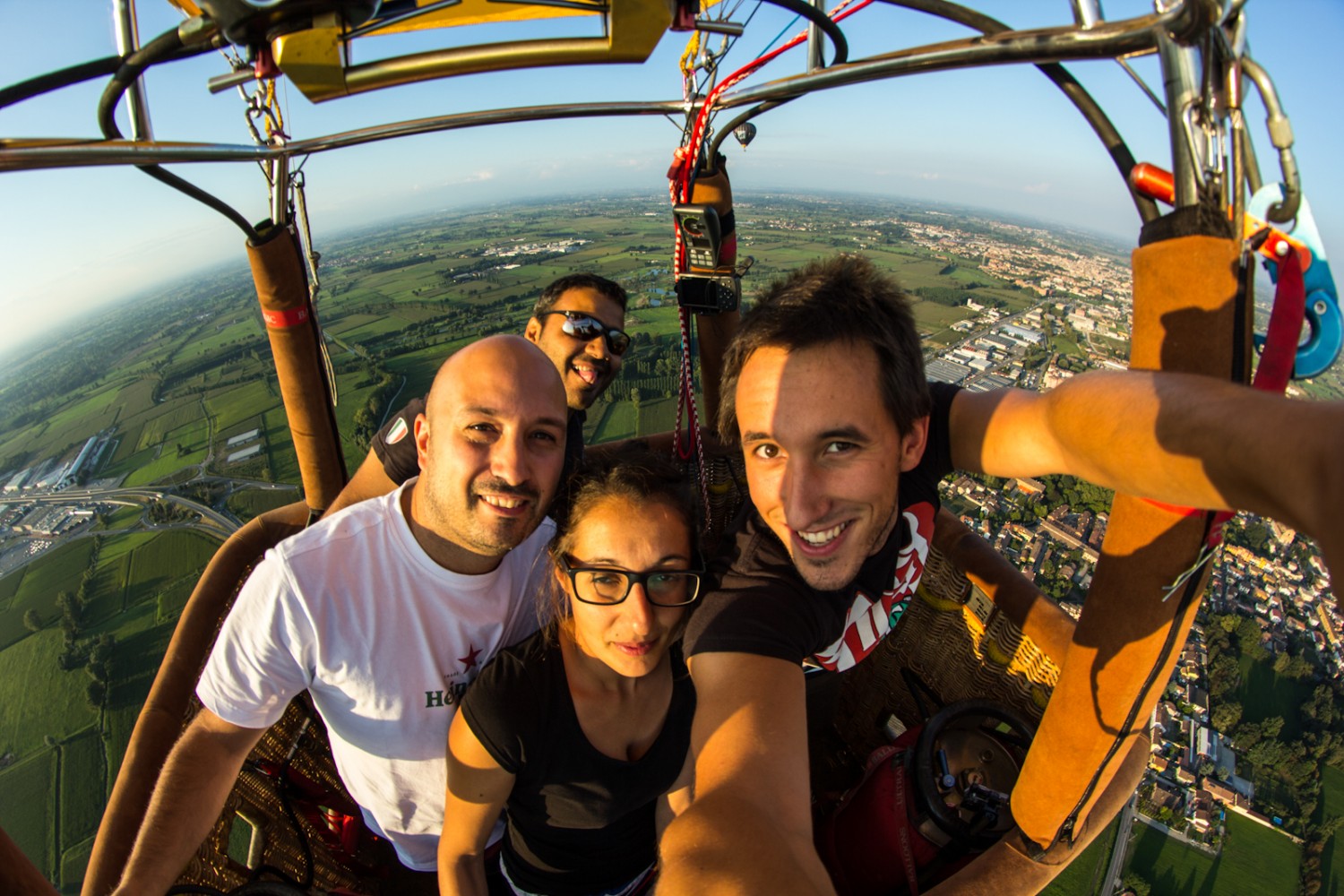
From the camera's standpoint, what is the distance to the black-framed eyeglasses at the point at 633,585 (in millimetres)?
1258

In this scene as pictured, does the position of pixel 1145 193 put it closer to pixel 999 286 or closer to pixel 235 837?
pixel 235 837

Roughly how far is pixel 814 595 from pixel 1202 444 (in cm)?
73

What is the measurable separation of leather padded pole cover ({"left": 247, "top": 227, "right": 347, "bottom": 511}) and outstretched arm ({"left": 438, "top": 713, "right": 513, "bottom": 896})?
3.86ft

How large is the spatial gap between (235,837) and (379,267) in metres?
31.6

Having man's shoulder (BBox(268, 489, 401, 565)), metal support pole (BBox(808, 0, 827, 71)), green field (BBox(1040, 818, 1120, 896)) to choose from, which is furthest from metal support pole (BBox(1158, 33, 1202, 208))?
green field (BBox(1040, 818, 1120, 896))

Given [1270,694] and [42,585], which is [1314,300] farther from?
[42,585]

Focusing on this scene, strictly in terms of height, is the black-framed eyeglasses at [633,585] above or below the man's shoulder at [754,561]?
below

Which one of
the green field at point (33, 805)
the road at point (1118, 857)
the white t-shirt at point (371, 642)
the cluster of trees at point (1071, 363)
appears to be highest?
the white t-shirt at point (371, 642)

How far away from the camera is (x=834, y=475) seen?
4.04ft

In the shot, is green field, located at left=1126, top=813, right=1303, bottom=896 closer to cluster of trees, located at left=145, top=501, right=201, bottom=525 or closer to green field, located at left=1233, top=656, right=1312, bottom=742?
green field, located at left=1233, top=656, right=1312, bottom=742

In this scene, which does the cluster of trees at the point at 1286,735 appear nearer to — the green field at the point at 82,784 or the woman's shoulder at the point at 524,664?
the woman's shoulder at the point at 524,664

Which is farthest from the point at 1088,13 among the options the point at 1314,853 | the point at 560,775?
the point at 1314,853

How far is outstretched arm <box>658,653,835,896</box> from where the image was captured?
73cm

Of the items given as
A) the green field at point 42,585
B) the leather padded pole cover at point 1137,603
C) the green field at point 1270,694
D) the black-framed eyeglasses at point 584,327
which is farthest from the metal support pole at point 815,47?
the green field at point 42,585
